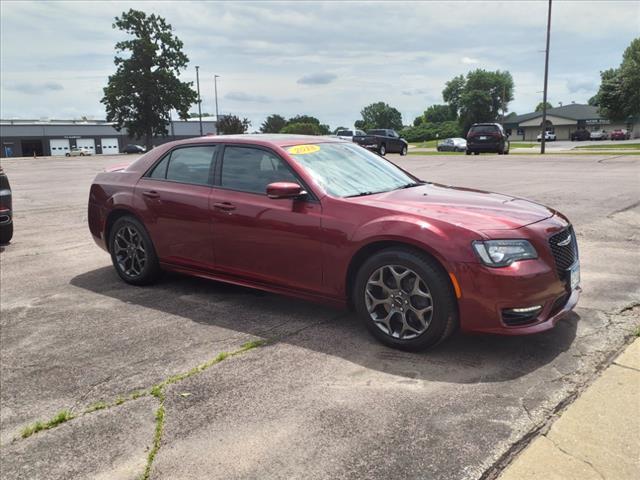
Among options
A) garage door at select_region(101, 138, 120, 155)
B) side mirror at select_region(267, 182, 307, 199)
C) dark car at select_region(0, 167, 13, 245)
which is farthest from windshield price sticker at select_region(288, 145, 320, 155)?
garage door at select_region(101, 138, 120, 155)

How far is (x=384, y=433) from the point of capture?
112 inches

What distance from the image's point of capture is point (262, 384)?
11.4ft

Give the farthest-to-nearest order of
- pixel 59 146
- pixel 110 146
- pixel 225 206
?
pixel 110 146, pixel 59 146, pixel 225 206

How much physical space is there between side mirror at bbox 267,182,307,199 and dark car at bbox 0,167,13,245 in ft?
17.4

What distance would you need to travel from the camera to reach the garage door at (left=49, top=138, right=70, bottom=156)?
9081 centimetres

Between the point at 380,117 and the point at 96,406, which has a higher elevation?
the point at 380,117

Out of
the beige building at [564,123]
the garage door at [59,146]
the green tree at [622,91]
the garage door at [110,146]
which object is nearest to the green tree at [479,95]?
the beige building at [564,123]

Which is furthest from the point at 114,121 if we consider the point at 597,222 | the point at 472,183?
the point at 597,222

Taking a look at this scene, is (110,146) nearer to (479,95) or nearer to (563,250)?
(479,95)

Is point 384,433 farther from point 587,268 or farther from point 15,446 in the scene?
point 587,268

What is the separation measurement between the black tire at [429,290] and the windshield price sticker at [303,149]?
1272 millimetres

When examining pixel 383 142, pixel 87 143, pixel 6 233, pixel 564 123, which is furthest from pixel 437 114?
pixel 6 233

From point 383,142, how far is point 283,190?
2972cm

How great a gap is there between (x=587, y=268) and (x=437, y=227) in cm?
302
